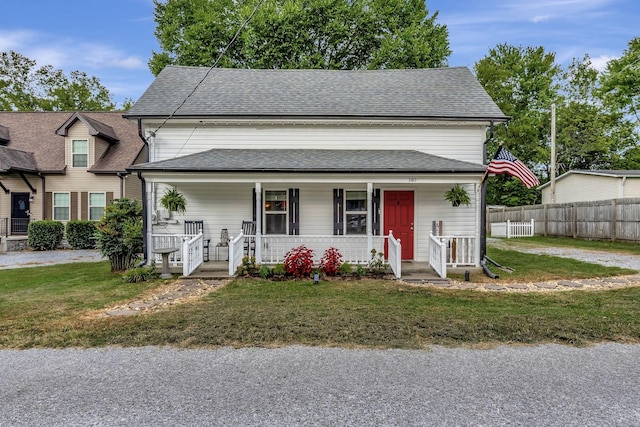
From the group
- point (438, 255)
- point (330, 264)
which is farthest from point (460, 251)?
point (330, 264)

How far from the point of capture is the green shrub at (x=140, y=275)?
27.4ft

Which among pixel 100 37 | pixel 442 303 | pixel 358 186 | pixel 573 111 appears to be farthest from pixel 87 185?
pixel 573 111

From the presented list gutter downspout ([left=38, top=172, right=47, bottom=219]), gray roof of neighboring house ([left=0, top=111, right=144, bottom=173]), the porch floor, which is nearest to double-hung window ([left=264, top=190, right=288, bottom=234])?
the porch floor

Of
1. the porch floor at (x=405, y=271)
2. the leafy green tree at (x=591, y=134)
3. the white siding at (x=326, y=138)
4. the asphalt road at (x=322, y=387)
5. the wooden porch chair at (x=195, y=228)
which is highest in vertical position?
the leafy green tree at (x=591, y=134)

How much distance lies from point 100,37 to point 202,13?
627 centimetres

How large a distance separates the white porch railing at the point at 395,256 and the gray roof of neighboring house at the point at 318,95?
397 centimetres

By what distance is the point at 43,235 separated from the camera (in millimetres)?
14977

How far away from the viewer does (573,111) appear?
1182 inches

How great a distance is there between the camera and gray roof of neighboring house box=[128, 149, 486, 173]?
884cm

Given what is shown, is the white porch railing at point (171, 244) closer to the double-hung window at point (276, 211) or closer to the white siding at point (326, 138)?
the double-hung window at point (276, 211)

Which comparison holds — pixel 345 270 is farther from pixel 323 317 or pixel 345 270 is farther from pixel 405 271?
pixel 323 317

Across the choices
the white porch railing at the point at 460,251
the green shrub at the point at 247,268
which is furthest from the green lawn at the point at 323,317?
the white porch railing at the point at 460,251

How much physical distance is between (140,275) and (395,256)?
624 centimetres

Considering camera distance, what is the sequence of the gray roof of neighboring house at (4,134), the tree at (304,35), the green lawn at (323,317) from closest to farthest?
the green lawn at (323,317) → the gray roof of neighboring house at (4,134) → the tree at (304,35)
